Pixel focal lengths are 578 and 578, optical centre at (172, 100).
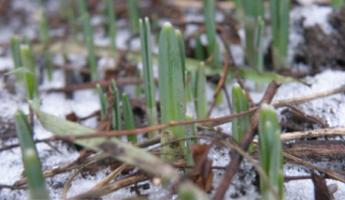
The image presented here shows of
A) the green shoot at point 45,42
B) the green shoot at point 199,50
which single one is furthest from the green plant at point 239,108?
the green shoot at point 45,42

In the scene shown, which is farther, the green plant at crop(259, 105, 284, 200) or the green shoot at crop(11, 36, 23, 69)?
the green shoot at crop(11, 36, 23, 69)

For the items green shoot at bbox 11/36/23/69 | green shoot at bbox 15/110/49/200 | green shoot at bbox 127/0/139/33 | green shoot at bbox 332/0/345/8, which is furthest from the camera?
green shoot at bbox 127/0/139/33

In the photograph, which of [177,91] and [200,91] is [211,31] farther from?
[177,91]

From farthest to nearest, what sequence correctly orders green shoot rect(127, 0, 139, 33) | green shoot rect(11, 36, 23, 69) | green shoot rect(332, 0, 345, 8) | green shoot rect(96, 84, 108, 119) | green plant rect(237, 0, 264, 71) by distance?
green shoot rect(127, 0, 139, 33) < green shoot rect(332, 0, 345, 8) < green plant rect(237, 0, 264, 71) < green shoot rect(11, 36, 23, 69) < green shoot rect(96, 84, 108, 119)

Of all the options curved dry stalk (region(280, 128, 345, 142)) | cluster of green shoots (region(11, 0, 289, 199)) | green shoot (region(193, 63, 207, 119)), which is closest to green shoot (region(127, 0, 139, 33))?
cluster of green shoots (region(11, 0, 289, 199))

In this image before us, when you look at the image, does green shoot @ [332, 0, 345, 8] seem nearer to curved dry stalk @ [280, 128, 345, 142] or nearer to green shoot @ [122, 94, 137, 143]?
curved dry stalk @ [280, 128, 345, 142]

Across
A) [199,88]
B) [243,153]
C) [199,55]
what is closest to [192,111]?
[199,88]

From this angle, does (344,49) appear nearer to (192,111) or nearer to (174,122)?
(192,111)
